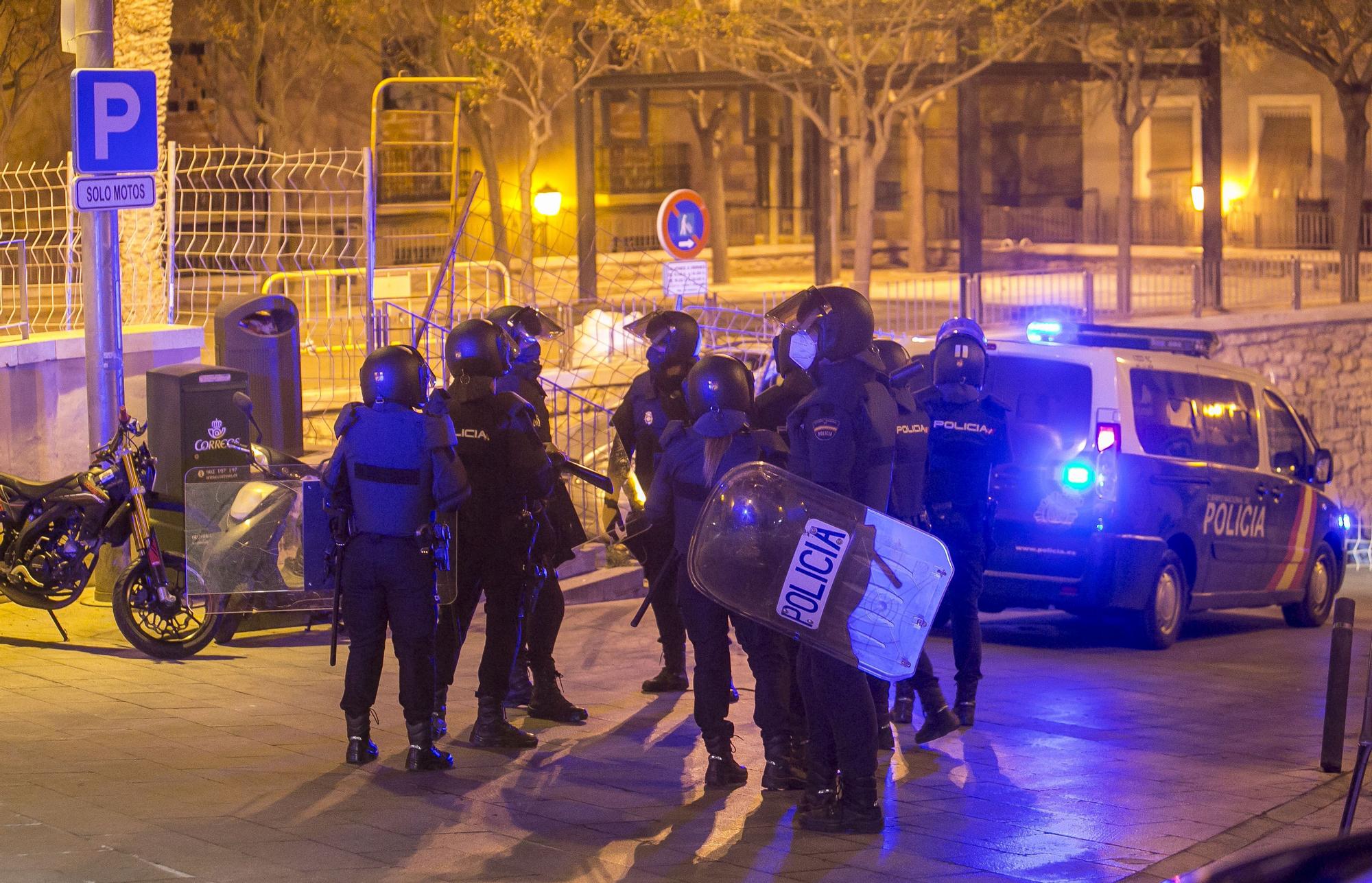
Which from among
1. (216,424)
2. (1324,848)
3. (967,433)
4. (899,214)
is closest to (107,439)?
(216,424)

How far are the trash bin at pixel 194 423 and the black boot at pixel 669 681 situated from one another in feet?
9.51

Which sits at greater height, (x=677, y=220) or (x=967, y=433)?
(x=677, y=220)

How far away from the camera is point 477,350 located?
7.48m

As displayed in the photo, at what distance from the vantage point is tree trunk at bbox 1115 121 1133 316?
22.4 m

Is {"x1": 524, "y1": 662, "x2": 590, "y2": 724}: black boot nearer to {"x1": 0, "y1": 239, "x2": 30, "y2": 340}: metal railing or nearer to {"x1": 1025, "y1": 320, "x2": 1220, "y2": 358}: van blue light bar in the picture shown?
{"x1": 1025, "y1": 320, "x2": 1220, "y2": 358}: van blue light bar

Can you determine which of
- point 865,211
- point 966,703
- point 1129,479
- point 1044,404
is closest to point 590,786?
point 966,703

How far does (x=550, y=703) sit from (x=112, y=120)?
4204 millimetres

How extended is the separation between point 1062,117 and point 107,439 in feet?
112

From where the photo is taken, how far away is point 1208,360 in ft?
37.4

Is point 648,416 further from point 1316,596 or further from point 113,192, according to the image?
point 1316,596

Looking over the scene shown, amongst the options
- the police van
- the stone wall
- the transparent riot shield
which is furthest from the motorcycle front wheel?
the stone wall

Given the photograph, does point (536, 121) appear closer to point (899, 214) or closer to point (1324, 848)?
point (899, 214)

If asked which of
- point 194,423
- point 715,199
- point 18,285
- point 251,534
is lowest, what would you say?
point 251,534

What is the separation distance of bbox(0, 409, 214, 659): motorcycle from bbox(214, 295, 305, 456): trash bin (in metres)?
2.53
